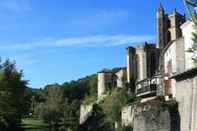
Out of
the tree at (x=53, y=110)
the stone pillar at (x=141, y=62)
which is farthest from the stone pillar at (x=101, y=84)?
the stone pillar at (x=141, y=62)

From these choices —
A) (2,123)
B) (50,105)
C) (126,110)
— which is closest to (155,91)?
(126,110)

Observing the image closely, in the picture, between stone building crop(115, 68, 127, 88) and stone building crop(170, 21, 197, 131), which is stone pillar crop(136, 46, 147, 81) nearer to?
stone building crop(115, 68, 127, 88)

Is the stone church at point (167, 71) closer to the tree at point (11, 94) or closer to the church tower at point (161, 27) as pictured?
the church tower at point (161, 27)

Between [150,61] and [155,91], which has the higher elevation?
[150,61]

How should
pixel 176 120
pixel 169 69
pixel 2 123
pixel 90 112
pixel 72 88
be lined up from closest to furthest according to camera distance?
pixel 176 120 → pixel 169 69 → pixel 2 123 → pixel 90 112 → pixel 72 88

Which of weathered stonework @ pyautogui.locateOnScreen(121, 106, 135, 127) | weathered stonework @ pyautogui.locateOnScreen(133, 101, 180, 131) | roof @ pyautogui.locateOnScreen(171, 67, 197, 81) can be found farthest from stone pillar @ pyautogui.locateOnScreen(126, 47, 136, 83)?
roof @ pyautogui.locateOnScreen(171, 67, 197, 81)

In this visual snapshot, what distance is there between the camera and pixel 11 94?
78062 mm

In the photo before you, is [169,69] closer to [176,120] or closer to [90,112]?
[176,120]

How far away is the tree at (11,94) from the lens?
7569 cm

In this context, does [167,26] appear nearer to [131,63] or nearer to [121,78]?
[131,63]

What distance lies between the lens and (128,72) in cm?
10881

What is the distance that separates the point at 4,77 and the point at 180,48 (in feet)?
83.6

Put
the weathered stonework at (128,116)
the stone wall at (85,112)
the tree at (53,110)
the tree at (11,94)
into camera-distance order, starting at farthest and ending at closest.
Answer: the tree at (53,110) → the stone wall at (85,112) → the tree at (11,94) → the weathered stonework at (128,116)

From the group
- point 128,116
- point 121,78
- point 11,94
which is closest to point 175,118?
point 128,116
